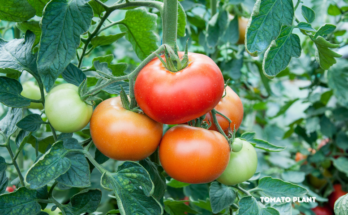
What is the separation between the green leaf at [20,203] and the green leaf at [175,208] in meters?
0.28

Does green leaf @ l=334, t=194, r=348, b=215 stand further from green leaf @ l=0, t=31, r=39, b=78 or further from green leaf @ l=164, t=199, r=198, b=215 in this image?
green leaf @ l=0, t=31, r=39, b=78

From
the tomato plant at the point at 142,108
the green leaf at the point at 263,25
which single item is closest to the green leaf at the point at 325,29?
the tomato plant at the point at 142,108

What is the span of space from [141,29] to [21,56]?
25 centimetres

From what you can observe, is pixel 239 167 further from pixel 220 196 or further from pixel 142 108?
pixel 142 108

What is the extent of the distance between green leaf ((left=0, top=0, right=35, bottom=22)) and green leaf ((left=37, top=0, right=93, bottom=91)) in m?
0.12

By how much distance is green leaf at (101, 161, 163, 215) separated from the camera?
1.43ft

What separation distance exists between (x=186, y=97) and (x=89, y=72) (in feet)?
1.06

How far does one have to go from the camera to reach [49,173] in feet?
1.36

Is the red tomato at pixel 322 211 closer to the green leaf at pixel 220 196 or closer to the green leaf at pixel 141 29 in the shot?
the green leaf at pixel 220 196

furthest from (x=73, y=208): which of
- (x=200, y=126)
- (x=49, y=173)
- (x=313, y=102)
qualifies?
(x=313, y=102)

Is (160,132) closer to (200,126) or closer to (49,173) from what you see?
(200,126)

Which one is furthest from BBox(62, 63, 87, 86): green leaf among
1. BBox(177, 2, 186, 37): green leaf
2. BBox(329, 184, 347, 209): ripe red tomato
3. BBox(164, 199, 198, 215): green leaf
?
BBox(329, 184, 347, 209): ripe red tomato

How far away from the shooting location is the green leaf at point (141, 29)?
23.2 inches

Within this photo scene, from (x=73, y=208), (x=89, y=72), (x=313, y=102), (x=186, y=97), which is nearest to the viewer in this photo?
(x=186, y=97)
